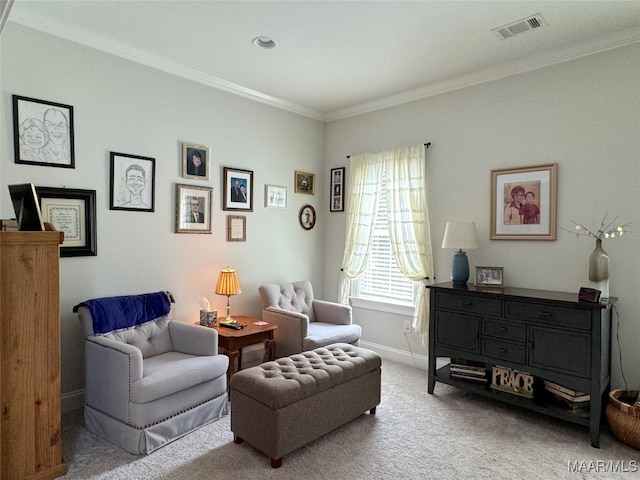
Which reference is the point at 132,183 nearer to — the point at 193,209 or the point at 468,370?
the point at 193,209

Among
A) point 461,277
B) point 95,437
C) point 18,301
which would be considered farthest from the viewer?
point 461,277

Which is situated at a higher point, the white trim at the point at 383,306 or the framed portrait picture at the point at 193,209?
the framed portrait picture at the point at 193,209

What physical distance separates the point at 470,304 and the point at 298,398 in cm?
168

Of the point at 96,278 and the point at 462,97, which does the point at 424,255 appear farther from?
the point at 96,278

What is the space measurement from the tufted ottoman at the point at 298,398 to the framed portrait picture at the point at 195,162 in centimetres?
207

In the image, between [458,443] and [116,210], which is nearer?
[458,443]

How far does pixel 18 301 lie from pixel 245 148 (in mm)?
2718

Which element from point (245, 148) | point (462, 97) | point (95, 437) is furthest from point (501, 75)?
point (95, 437)

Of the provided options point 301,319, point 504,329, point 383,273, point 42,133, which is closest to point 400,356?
point 383,273

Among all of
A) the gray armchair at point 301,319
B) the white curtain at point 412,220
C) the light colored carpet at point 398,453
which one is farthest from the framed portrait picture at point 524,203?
the gray armchair at point 301,319

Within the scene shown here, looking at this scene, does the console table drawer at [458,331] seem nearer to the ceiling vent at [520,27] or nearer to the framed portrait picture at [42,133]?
the ceiling vent at [520,27]

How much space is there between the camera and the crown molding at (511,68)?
3.11 m

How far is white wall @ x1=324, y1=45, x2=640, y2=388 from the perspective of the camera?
3.10 m

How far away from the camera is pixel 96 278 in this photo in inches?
129
